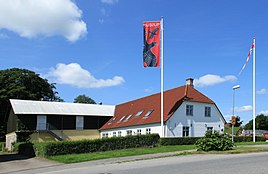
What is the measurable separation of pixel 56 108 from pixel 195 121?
20.7m

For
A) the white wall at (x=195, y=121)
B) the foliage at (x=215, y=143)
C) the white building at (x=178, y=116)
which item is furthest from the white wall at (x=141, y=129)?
the foliage at (x=215, y=143)

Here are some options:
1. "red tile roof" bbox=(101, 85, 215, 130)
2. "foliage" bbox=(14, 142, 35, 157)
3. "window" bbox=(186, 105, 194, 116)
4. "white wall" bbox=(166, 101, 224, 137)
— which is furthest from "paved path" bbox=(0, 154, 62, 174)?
"window" bbox=(186, 105, 194, 116)

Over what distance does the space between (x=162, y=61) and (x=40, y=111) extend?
21.1 m

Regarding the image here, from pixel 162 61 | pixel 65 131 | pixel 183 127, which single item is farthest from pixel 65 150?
pixel 65 131

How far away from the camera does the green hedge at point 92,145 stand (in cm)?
2639

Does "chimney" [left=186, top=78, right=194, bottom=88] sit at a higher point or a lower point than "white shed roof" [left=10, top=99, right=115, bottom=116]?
higher

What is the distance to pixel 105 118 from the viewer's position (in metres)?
51.4

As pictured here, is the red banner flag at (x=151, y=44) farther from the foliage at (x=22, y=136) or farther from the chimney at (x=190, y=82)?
the foliage at (x=22, y=136)

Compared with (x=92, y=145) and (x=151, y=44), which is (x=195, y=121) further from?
(x=92, y=145)

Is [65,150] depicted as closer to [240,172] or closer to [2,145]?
[240,172]

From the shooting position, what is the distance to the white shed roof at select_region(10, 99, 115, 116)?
4510 centimetres

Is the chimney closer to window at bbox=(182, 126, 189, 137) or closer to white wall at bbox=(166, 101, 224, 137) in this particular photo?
white wall at bbox=(166, 101, 224, 137)

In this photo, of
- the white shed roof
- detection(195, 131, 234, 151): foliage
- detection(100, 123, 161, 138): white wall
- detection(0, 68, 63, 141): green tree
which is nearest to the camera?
detection(195, 131, 234, 151): foliage

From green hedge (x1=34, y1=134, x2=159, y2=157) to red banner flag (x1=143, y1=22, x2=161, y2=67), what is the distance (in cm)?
725
